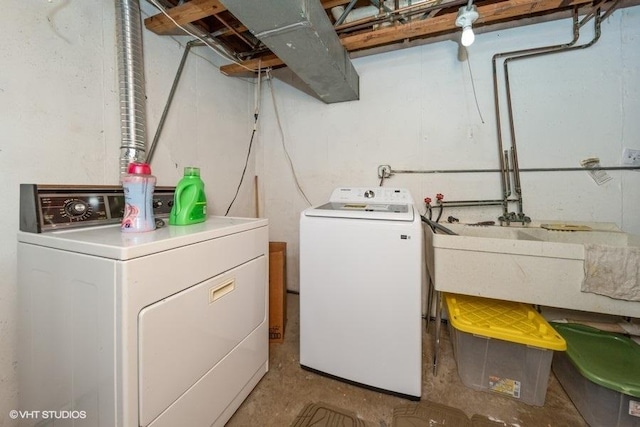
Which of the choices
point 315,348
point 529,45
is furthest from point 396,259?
point 529,45

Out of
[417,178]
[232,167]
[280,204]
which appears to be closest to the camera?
[417,178]

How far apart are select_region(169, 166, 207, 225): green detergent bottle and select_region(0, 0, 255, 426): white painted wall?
485mm

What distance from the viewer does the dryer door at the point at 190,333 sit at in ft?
2.53

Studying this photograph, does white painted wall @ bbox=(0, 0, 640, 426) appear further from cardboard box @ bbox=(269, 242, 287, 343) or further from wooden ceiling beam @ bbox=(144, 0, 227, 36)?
cardboard box @ bbox=(269, 242, 287, 343)

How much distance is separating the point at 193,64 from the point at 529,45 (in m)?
2.43

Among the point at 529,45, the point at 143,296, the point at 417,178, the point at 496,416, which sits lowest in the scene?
the point at 496,416

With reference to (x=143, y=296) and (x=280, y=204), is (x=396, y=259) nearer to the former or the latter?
(x=143, y=296)

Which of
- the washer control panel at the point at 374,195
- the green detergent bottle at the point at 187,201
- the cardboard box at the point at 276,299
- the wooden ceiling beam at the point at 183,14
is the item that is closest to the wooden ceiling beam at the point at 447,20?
the wooden ceiling beam at the point at 183,14

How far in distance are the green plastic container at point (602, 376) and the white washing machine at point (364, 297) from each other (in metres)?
0.78

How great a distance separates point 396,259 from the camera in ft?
3.98

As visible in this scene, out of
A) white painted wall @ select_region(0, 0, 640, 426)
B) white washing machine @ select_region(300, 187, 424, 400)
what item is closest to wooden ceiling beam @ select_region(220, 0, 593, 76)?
white painted wall @ select_region(0, 0, 640, 426)

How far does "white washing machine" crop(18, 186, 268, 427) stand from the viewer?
0.72 metres

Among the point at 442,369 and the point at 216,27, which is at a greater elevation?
the point at 216,27

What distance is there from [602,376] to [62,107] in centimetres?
276
